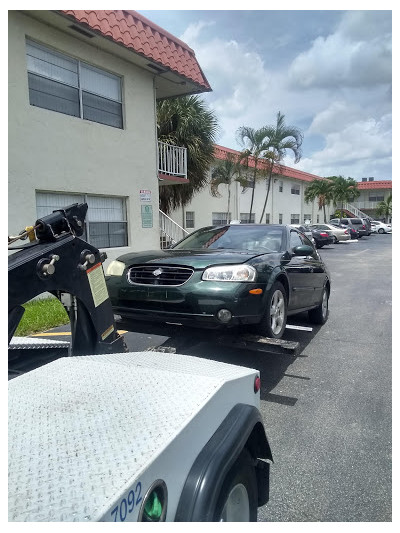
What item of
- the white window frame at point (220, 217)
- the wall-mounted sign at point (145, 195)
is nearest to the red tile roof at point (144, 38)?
the wall-mounted sign at point (145, 195)

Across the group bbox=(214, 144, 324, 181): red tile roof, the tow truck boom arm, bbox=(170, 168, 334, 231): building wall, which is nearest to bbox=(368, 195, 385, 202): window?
bbox=(170, 168, 334, 231): building wall

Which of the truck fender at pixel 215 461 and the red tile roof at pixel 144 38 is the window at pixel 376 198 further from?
the truck fender at pixel 215 461

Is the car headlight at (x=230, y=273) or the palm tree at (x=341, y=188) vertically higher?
the palm tree at (x=341, y=188)

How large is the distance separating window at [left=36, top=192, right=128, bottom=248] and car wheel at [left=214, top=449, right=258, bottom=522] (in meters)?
7.98

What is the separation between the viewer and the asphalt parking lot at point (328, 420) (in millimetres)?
2275

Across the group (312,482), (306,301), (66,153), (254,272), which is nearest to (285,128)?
(66,153)

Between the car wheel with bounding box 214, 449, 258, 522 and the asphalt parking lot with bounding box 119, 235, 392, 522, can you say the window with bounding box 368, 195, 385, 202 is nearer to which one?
the asphalt parking lot with bounding box 119, 235, 392, 522

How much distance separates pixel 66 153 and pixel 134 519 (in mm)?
8855

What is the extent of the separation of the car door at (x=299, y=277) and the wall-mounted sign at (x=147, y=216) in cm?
631

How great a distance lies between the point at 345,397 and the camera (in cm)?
365

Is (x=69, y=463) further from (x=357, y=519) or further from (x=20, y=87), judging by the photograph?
(x=20, y=87)

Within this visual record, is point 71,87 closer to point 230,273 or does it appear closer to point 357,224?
point 230,273

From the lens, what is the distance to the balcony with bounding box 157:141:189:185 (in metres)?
12.4

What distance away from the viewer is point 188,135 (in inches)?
556
